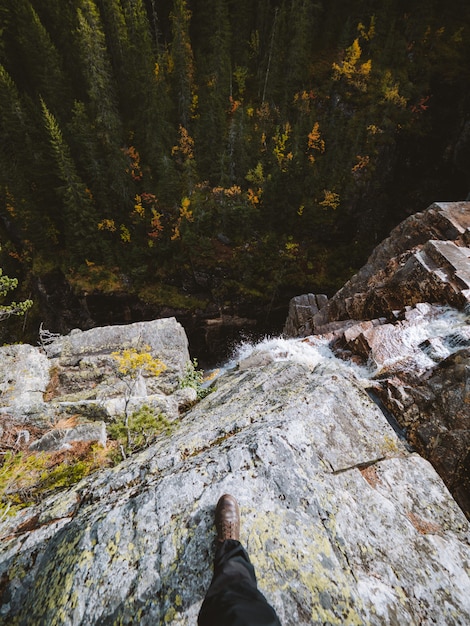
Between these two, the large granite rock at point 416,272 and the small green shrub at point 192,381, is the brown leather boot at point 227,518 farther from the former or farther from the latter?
the large granite rock at point 416,272

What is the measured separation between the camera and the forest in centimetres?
2492

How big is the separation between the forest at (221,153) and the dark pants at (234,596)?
79.3ft

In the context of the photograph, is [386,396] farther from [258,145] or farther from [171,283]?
[258,145]

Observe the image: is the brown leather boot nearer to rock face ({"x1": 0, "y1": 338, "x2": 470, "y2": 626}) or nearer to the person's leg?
the person's leg

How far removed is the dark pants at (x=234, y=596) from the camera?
2.45 meters

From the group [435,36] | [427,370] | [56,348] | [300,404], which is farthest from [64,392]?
[435,36]

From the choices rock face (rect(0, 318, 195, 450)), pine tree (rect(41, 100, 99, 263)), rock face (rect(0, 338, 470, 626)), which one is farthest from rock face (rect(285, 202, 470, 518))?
pine tree (rect(41, 100, 99, 263))

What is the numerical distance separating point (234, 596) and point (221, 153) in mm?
28837

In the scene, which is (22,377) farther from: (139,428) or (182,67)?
(182,67)

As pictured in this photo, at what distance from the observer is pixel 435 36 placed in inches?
1070

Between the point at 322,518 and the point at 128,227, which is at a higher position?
the point at 322,518

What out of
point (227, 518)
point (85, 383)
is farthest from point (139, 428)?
point (227, 518)

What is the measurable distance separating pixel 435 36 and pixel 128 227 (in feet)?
117

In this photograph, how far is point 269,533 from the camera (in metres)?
3.26
